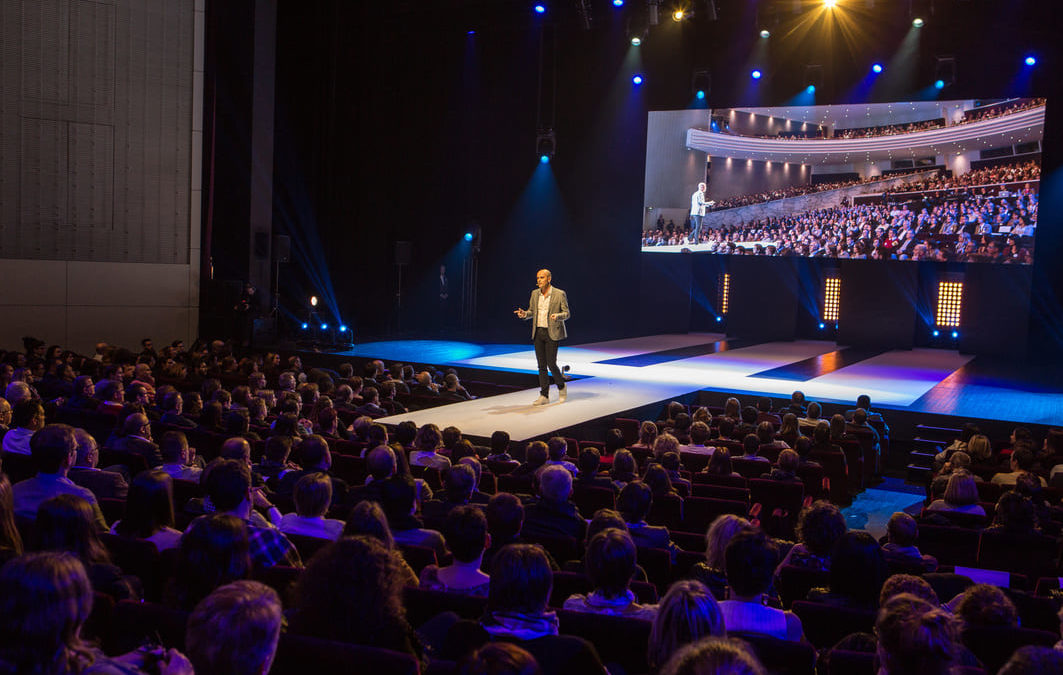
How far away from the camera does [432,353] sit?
619 inches

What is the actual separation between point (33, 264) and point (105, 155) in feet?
6.79

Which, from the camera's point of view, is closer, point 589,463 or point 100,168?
point 589,463

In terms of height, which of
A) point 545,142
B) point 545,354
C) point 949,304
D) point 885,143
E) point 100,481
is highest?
point 545,142

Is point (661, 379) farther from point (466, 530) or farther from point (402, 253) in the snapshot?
point (466, 530)

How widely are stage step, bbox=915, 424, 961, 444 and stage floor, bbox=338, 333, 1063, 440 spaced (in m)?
0.24

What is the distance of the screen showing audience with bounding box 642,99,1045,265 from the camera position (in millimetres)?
14852

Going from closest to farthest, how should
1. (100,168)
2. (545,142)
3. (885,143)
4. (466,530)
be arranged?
(466,530), (100,168), (885,143), (545,142)

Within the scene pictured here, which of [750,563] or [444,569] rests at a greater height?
[750,563]

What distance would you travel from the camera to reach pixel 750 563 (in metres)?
2.99

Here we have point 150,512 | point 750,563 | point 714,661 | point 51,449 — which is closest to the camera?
→ point 714,661

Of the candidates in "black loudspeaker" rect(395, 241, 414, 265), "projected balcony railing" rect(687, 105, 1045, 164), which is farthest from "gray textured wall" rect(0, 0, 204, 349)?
"projected balcony railing" rect(687, 105, 1045, 164)

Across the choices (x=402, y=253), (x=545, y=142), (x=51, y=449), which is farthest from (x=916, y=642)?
(x=402, y=253)

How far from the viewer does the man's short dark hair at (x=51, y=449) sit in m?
4.34

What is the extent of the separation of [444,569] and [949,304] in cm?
1737
